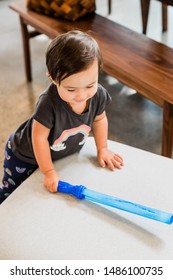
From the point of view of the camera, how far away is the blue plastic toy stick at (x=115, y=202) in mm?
933

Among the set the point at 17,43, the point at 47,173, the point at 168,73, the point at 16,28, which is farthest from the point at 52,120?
the point at 16,28

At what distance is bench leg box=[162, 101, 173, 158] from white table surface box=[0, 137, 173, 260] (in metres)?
0.37

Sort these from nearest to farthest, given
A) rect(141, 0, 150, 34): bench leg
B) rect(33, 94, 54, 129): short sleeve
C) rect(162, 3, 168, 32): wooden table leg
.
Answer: rect(33, 94, 54, 129): short sleeve, rect(141, 0, 150, 34): bench leg, rect(162, 3, 168, 32): wooden table leg

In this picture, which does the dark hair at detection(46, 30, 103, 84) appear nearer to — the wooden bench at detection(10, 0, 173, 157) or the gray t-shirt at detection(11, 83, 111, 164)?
the gray t-shirt at detection(11, 83, 111, 164)

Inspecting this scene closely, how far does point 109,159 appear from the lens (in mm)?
1104

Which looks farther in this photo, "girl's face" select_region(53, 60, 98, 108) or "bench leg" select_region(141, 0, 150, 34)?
"bench leg" select_region(141, 0, 150, 34)

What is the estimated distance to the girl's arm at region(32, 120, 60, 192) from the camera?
103 cm

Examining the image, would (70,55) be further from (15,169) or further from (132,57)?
(132,57)

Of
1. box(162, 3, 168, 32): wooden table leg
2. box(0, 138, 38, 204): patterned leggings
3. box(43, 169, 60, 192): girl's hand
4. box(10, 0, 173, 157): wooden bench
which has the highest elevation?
box(43, 169, 60, 192): girl's hand

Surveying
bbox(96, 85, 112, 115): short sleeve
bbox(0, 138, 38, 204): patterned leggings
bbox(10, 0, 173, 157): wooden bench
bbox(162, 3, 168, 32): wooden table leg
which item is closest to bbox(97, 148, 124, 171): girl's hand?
bbox(96, 85, 112, 115): short sleeve

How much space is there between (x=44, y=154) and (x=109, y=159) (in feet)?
0.58

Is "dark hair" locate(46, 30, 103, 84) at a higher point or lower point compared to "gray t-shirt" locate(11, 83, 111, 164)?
higher

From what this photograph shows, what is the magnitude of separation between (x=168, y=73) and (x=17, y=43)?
1305 millimetres

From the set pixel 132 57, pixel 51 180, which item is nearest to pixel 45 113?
pixel 51 180
